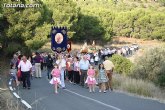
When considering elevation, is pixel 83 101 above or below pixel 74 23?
below

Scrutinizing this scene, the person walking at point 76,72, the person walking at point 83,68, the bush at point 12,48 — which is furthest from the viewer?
the bush at point 12,48

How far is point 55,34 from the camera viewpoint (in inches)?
1272

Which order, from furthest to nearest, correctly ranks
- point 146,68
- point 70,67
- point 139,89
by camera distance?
point 146,68 → point 70,67 → point 139,89

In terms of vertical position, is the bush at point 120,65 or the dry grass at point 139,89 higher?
the bush at point 120,65

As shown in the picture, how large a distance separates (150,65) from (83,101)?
17.8m

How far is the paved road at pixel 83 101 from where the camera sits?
48.9 feet

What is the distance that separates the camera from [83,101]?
16500 mm

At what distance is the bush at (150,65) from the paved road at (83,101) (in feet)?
44.4

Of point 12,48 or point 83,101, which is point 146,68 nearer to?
point 12,48

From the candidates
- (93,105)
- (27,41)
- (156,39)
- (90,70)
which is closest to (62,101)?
(93,105)

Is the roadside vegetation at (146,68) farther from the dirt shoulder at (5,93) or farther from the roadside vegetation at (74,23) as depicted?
the dirt shoulder at (5,93)

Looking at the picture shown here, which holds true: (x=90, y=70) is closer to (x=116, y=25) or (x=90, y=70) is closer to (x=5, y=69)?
(x=5, y=69)

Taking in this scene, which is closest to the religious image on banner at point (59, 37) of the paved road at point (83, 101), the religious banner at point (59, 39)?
the religious banner at point (59, 39)

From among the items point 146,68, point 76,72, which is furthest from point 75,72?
point 146,68
